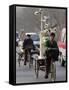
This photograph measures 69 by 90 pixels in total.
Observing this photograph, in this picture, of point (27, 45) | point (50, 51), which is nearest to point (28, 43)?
point (27, 45)

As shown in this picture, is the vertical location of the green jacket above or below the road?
above

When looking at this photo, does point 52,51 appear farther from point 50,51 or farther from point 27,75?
point 27,75

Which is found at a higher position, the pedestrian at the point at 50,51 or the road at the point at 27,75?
the pedestrian at the point at 50,51

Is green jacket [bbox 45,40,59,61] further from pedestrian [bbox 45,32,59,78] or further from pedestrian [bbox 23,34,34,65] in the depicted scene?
pedestrian [bbox 23,34,34,65]

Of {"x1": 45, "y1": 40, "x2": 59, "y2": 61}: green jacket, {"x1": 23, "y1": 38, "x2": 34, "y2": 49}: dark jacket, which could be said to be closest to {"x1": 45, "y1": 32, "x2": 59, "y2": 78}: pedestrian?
{"x1": 45, "y1": 40, "x2": 59, "y2": 61}: green jacket

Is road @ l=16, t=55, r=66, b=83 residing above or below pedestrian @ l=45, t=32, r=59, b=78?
below

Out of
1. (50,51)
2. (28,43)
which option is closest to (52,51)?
(50,51)

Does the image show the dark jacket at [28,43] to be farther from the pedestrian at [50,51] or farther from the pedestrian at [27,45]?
the pedestrian at [50,51]

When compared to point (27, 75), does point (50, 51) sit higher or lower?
higher

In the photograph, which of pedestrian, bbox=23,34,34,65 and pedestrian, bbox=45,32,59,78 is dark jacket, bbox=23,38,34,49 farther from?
pedestrian, bbox=45,32,59,78

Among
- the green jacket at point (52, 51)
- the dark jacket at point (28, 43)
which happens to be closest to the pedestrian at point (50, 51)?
the green jacket at point (52, 51)

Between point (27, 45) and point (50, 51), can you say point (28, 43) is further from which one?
point (50, 51)
